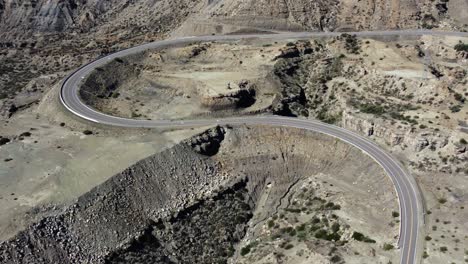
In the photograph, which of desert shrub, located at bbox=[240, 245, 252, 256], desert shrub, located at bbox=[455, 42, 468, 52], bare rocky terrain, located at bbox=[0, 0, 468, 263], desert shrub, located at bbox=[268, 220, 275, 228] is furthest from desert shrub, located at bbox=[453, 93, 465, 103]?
desert shrub, located at bbox=[240, 245, 252, 256]

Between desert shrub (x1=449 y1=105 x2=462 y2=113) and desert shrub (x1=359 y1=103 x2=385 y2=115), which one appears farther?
desert shrub (x1=359 y1=103 x2=385 y2=115)

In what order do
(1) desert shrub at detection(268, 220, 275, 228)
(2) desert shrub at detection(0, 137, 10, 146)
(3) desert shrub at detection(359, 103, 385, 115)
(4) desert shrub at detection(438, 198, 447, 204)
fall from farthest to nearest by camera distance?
1. (3) desert shrub at detection(359, 103, 385, 115)
2. (2) desert shrub at detection(0, 137, 10, 146)
3. (1) desert shrub at detection(268, 220, 275, 228)
4. (4) desert shrub at detection(438, 198, 447, 204)

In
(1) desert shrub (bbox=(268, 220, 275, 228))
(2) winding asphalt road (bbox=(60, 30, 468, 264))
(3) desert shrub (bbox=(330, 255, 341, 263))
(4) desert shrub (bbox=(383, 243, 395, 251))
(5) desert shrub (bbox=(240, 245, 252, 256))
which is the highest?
(2) winding asphalt road (bbox=(60, 30, 468, 264))

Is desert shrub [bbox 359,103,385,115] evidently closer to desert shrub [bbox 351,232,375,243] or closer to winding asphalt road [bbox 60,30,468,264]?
winding asphalt road [bbox 60,30,468,264]

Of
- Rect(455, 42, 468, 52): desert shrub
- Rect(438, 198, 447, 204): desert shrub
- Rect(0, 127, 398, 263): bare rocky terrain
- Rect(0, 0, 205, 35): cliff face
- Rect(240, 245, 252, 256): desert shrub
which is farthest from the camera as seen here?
Rect(0, 0, 205, 35): cliff face

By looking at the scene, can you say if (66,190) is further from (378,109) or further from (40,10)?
(40,10)

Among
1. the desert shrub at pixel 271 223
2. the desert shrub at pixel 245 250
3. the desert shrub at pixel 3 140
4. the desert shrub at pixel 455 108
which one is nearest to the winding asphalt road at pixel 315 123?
the desert shrub at pixel 3 140

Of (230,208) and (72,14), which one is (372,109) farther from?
(72,14)

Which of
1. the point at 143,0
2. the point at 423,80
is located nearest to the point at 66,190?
the point at 423,80
